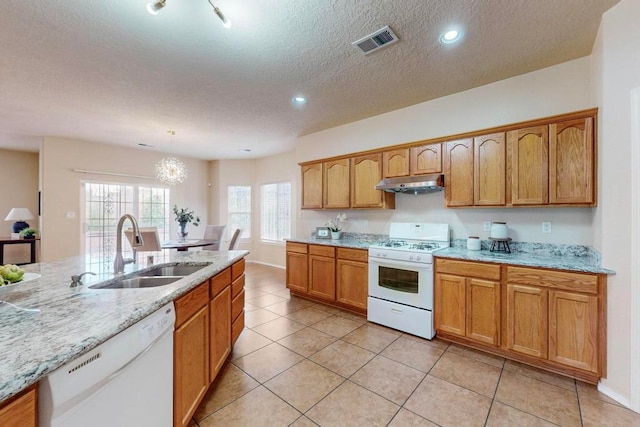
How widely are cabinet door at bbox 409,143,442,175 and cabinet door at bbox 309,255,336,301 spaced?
165cm

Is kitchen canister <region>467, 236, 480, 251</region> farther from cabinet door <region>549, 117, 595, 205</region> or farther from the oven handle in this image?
cabinet door <region>549, 117, 595, 205</region>

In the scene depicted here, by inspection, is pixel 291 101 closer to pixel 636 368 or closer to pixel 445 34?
pixel 445 34

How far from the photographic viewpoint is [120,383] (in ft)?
3.41

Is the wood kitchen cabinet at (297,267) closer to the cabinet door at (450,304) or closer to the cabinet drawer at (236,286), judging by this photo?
the cabinet drawer at (236,286)

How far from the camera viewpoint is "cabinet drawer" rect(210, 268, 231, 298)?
1.97 m

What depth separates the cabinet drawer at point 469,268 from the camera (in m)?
2.46

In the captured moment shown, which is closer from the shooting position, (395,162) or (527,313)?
(527,313)

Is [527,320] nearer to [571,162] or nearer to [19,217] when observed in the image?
[571,162]

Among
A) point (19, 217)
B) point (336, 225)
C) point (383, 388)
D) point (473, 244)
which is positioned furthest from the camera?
point (19, 217)

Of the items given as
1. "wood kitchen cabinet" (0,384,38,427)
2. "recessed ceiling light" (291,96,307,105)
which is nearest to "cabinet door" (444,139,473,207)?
"recessed ceiling light" (291,96,307,105)

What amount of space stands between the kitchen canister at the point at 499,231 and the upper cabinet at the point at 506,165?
0.21 meters

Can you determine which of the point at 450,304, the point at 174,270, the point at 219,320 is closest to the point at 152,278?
the point at 174,270

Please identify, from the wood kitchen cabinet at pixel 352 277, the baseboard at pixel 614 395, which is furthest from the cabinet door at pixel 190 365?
the baseboard at pixel 614 395

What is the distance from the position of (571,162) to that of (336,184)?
268cm
